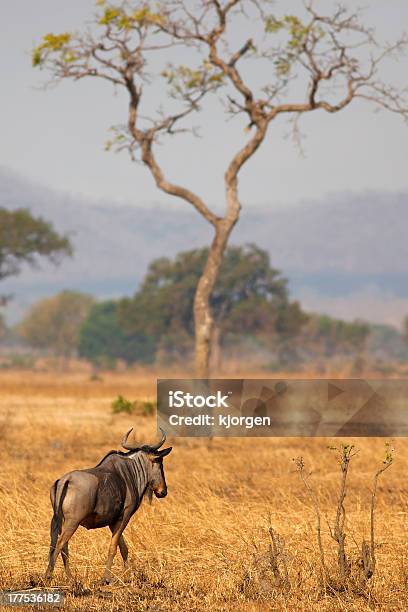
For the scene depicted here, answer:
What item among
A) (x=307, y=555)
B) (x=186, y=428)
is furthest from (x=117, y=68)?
(x=307, y=555)

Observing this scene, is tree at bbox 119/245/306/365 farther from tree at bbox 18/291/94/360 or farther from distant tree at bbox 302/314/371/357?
tree at bbox 18/291/94/360

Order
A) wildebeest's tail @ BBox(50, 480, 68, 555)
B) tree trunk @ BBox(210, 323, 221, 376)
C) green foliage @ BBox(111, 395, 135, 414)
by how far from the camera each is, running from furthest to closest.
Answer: tree trunk @ BBox(210, 323, 221, 376) → green foliage @ BBox(111, 395, 135, 414) → wildebeest's tail @ BBox(50, 480, 68, 555)

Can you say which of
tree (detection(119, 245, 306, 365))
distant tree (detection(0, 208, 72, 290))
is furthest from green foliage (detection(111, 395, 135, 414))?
tree (detection(119, 245, 306, 365))

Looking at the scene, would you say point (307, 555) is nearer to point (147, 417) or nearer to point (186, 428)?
point (186, 428)

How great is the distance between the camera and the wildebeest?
24.6ft

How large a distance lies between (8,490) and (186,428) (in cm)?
906

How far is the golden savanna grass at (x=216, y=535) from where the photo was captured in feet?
26.8

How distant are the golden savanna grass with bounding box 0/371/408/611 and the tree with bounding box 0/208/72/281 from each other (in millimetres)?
50678

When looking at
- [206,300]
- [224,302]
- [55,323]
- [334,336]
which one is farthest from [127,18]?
[55,323]

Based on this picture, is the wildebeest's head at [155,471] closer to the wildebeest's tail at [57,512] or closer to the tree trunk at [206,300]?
the wildebeest's tail at [57,512]

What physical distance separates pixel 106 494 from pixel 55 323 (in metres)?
119

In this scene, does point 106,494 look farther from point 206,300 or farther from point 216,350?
point 216,350

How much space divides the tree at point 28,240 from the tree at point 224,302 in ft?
53.9

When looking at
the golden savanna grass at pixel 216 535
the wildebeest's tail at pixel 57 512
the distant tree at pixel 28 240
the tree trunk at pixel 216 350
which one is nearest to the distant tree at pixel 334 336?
the tree trunk at pixel 216 350
